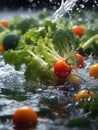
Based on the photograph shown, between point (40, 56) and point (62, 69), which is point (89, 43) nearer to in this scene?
point (40, 56)

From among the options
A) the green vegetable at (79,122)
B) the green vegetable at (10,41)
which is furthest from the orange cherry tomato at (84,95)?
the green vegetable at (10,41)

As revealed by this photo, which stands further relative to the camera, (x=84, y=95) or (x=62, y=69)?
(x=62, y=69)

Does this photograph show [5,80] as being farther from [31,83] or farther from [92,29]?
[92,29]

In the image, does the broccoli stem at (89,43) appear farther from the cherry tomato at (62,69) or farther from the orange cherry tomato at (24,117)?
the orange cherry tomato at (24,117)

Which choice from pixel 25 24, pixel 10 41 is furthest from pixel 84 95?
pixel 25 24

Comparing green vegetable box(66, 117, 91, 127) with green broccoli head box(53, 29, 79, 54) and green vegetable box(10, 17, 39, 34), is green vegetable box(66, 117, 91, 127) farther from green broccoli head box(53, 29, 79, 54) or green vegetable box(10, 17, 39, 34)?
green vegetable box(10, 17, 39, 34)

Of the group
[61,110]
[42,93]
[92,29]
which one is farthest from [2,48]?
[61,110]
